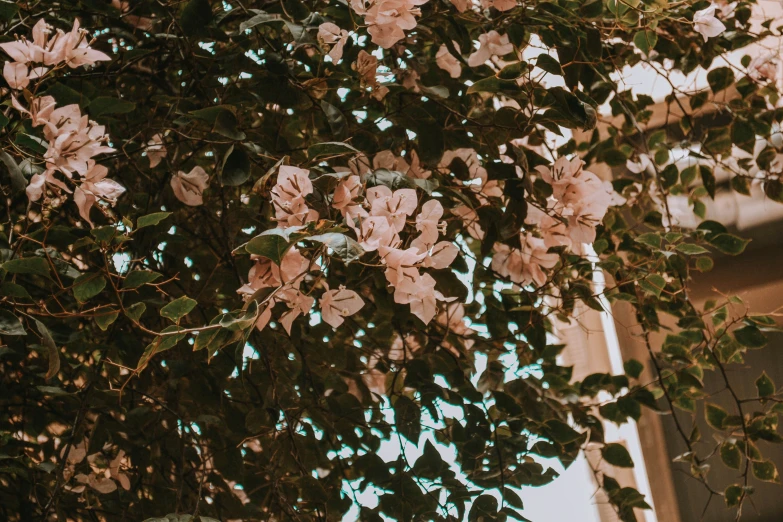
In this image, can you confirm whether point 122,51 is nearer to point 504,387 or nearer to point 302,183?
point 302,183

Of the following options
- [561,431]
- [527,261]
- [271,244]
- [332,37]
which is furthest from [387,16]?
[561,431]

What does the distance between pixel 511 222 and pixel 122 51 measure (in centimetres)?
44

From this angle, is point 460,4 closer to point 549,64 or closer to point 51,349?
point 549,64

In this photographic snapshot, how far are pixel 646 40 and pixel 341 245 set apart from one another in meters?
0.49

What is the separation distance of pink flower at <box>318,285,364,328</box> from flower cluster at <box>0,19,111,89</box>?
0.91 ft

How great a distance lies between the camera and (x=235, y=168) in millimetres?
722

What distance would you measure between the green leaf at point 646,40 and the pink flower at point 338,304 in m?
0.42

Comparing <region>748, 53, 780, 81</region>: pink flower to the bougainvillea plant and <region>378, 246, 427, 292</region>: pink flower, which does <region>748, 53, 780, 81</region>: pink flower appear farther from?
<region>378, 246, 427, 292</region>: pink flower

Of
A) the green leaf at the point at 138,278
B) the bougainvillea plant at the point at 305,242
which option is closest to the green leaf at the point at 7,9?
the bougainvillea plant at the point at 305,242

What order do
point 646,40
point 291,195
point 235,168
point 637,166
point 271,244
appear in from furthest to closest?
1. point 637,166
2. point 646,40
3. point 235,168
4. point 291,195
5. point 271,244

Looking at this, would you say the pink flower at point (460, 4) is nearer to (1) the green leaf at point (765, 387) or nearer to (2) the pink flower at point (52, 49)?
(2) the pink flower at point (52, 49)

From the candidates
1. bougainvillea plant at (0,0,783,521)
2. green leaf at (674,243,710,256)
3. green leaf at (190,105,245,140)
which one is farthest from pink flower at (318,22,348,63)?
green leaf at (674,243,710,256)

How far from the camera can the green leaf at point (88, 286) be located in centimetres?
65

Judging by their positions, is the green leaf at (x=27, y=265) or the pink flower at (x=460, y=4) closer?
the green leaf at (x=27, y=265)
